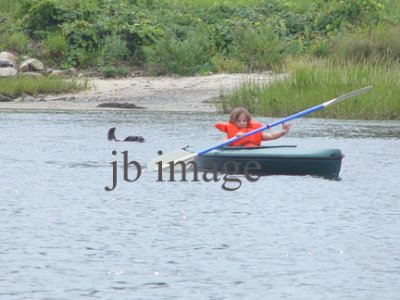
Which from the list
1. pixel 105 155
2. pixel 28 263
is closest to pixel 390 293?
pixel 28 263

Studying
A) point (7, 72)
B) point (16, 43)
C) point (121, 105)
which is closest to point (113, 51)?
point (16, 43)

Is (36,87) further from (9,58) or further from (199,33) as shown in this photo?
(199,33)

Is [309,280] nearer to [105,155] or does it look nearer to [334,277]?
[334,277]

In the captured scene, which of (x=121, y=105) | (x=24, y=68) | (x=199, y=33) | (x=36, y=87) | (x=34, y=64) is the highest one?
(x=199, y=33)

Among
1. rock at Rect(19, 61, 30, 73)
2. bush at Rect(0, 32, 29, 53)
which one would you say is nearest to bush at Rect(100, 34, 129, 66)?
rock at Rect(19, 61, 30, 73)

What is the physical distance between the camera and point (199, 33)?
135 feet

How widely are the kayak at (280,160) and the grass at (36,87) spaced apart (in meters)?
19.3

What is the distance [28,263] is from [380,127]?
18223mm

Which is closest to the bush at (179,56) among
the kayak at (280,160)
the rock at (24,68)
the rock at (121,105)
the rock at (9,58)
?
the rock at (24,68)

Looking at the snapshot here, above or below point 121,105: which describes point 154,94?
above

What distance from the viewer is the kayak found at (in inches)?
758

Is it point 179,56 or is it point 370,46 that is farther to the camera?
point 179,56

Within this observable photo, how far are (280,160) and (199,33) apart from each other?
22.2 meters

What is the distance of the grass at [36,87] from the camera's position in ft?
127
